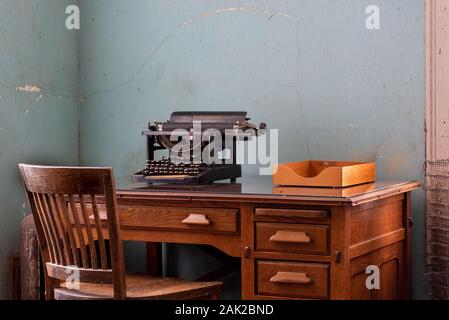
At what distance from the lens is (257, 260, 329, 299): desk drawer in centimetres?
306

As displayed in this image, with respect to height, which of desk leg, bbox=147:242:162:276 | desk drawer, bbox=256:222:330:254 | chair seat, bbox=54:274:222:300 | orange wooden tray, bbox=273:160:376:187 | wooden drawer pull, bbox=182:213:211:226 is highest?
orange wooden tray, bbox=273:160:376:187

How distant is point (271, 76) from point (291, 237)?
3.98 ft

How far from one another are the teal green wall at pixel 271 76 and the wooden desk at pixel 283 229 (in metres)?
0.48

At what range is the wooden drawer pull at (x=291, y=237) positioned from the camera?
3066mm

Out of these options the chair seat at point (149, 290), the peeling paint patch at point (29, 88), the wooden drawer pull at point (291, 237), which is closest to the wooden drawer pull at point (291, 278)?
the wooden drawer pull at point (291, 237)

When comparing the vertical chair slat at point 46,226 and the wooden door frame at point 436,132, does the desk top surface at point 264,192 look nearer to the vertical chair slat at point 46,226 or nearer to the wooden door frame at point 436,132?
the wooden door frame at point 436,132

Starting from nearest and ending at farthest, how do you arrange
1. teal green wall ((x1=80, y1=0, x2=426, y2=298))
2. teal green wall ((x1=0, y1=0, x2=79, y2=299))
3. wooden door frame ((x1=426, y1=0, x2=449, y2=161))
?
wooden door frame ((x1=426, y1=0, x2=449, y2=161)), teal green wall ((x1=80, y1=0, x2=426, y2=298)), teal green wall ((x1=0, y1=0, x2=79, y2=299))

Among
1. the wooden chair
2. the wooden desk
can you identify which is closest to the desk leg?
the wooden desk

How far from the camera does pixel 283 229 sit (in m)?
3.12

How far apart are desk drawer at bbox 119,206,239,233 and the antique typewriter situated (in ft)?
0.78

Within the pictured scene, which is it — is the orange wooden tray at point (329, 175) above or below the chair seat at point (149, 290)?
above

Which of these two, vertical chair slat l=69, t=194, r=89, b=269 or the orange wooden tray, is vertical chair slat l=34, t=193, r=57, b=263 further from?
the orange wooden tray

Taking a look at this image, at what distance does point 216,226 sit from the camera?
323 cm

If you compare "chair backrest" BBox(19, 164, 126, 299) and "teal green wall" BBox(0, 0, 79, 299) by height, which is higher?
"teal green wall" BBox(0, 0, 79, 299)
